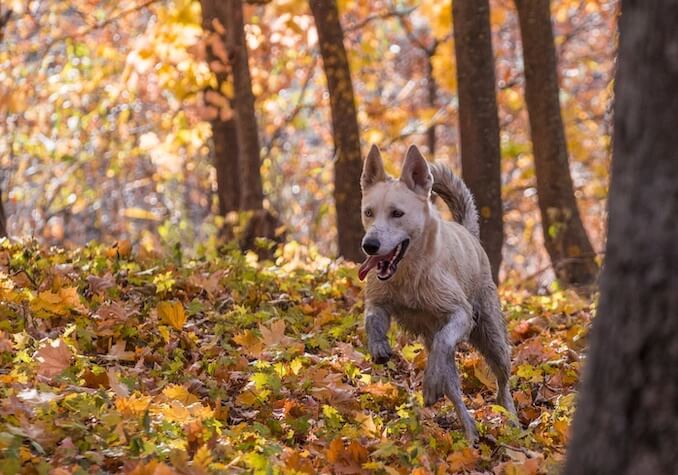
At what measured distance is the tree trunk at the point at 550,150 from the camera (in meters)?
12.0

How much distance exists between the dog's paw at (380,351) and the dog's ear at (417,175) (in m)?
1.16

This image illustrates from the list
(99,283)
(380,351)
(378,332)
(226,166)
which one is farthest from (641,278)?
(226,166)

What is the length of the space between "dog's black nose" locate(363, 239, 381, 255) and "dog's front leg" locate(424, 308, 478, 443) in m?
0.65

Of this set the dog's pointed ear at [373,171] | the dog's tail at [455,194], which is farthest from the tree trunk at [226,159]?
the dog's pointed ear at [373,171]

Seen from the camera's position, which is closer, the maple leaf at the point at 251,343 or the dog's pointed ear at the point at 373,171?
the maple leaf at the point at 251,343

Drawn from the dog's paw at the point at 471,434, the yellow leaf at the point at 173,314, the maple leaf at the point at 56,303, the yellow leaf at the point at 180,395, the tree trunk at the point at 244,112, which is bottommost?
the dog's paw at the point at 471,434

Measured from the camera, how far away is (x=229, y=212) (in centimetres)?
1313

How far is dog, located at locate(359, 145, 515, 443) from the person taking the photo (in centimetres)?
562

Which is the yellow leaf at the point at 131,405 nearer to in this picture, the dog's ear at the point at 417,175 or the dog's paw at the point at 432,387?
the dog's paw at the point at 432,387

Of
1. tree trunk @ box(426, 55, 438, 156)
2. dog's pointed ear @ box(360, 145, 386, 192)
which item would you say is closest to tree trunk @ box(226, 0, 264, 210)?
dog's pointed ear @ box(360, 145, 386, 192)

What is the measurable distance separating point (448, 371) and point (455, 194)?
2.05m

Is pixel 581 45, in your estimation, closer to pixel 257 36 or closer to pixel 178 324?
pixel 257 36

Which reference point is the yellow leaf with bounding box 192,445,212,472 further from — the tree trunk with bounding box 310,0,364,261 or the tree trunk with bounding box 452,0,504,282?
the tree trunk with bounding box 310,0,364,261

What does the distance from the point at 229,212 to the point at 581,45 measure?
63.4 ft
